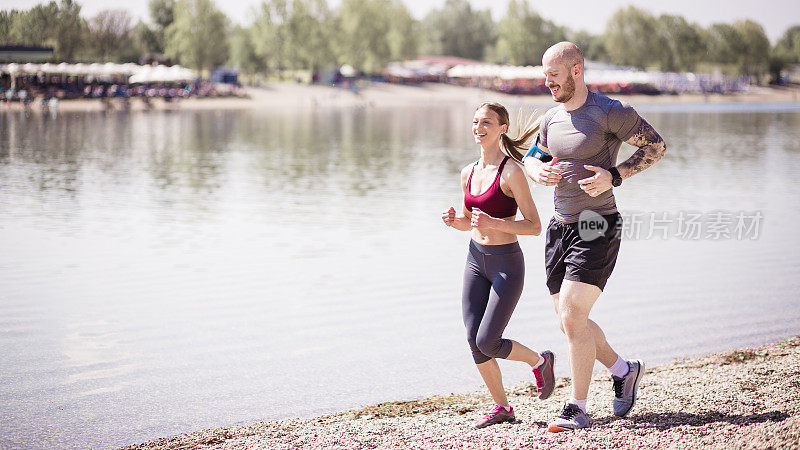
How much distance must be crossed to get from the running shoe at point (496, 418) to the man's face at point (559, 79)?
1.89 meters

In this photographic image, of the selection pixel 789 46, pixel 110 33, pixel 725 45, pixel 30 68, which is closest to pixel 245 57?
pixel 110 33

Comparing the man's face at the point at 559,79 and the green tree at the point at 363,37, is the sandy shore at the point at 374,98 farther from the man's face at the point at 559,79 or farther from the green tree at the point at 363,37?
the man's face at the point at 559,79

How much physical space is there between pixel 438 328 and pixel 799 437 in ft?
15.4

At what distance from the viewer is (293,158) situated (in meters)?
28.3

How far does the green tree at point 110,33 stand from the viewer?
68375 millimetres

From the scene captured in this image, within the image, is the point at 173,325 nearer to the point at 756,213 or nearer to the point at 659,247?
the point at 659,247

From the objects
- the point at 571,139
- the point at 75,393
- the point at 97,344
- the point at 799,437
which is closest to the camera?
the point at 799,437

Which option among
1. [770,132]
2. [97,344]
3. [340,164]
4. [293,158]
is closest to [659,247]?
[97,344]

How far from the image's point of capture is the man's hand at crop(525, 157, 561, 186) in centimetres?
485

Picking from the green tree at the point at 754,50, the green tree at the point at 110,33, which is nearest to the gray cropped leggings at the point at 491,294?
the green tree at the point at 110,33

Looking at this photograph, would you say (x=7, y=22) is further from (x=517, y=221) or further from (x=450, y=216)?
(x=517, y=221)

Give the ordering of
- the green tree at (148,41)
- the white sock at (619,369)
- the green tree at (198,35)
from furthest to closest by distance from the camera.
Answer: the green tree at (148,41), the green tree at (198,35), the white sock at (619,369)

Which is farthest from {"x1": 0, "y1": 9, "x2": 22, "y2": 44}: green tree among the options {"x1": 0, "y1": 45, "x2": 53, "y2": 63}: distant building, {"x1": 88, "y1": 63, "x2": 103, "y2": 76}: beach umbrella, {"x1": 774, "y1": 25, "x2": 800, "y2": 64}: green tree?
{"x1": 774, "y1": 25, "x2": 800, "y2": 64}: green tree

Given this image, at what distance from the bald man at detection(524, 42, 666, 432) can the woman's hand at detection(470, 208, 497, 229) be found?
0.35 meters
